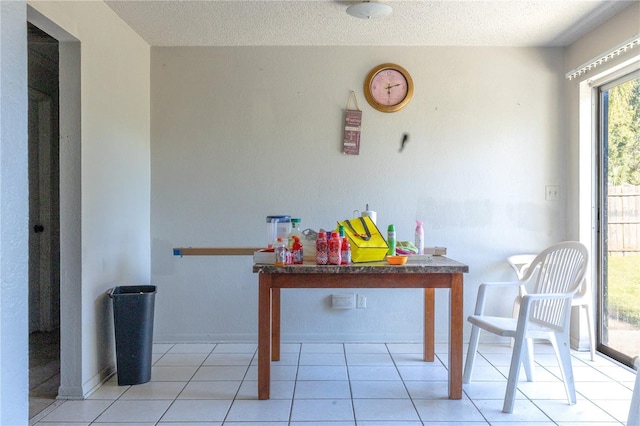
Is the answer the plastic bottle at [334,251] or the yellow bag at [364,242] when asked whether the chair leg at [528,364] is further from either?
the plastic bottle at [334,251]

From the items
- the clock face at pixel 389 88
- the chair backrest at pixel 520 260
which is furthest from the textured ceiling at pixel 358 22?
the chair backrest at pixel 520 260

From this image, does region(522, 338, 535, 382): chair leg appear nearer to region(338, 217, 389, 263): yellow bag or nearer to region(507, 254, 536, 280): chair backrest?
region(507, 254, 536, 280): chair backrest

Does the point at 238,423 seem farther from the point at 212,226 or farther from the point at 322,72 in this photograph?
the point at 322,72

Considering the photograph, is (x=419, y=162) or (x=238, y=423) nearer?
(x=238, y=423)

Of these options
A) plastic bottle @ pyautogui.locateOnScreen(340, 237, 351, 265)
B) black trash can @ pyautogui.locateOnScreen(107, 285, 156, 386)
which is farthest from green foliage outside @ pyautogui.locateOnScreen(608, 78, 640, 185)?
black trash can @ pyautogui.locateOnScreen(107, 285, 156, 386)

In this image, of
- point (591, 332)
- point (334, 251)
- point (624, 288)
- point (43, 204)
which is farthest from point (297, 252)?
point (43, 204)

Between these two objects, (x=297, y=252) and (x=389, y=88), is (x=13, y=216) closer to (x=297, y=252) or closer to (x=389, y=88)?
(x=297, y=252)

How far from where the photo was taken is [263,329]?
2623 millimetres

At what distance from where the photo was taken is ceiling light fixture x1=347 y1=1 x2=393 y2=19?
2904mm

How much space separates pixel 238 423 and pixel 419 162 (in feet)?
7.57

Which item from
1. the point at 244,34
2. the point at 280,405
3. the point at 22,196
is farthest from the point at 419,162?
the point at 22,196

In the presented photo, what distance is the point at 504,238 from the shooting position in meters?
3.74

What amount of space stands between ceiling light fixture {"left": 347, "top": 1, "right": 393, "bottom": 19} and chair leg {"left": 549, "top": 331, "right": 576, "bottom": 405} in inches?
83.2

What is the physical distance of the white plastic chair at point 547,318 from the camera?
7.99 feet
